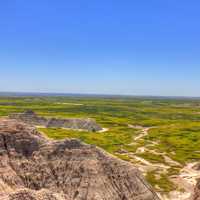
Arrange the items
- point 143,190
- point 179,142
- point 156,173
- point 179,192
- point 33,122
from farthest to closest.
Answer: point 33,122
point 179,142
point 156,173
point 179,192
point 143,190

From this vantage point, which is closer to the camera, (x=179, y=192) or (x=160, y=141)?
(x=179, y=192)

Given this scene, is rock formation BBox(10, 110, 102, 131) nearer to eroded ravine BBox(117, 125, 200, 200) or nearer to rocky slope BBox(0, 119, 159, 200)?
eroded ravine BBox(117, 125, 200, 200)

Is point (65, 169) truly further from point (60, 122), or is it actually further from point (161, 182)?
point (60, 122)

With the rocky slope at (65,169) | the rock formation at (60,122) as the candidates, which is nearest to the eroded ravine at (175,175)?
the rocky slope at (65,169)

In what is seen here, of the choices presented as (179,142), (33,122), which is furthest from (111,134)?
(33,122)

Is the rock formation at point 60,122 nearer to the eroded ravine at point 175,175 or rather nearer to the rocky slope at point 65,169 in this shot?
the eroded ravine at point 175,175

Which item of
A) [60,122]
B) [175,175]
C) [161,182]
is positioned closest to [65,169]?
[161,182]

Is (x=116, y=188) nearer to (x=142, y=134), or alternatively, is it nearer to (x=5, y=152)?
(x=5, y=152)
